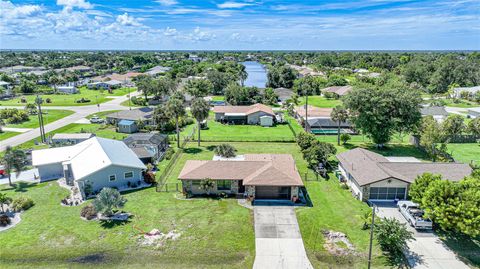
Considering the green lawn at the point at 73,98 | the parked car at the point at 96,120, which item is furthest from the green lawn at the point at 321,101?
the green lawn at the point at 73,98

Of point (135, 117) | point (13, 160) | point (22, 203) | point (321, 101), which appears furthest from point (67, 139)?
point (321, 101)

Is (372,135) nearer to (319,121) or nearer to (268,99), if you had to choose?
(319,121)

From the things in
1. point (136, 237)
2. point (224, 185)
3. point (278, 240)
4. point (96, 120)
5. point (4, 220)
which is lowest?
point (278, 240)

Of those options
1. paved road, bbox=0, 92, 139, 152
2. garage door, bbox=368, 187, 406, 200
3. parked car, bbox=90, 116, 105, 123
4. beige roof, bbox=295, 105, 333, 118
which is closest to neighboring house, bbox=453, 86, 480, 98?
beige roof, bbox=295, 105, 333, 118

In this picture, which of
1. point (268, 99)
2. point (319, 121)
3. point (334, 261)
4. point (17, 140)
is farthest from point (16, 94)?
point (334, 261)

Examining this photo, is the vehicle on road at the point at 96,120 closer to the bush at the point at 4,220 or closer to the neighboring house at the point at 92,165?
the neighboring house at the point at 92,165

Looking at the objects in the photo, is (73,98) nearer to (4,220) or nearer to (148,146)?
(148,146)

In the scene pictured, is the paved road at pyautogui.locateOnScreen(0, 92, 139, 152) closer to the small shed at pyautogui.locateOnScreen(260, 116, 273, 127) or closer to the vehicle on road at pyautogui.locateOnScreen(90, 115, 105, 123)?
the vehicle on road at pyautogui.locateOnScreen(90, 115, 105, 123)
